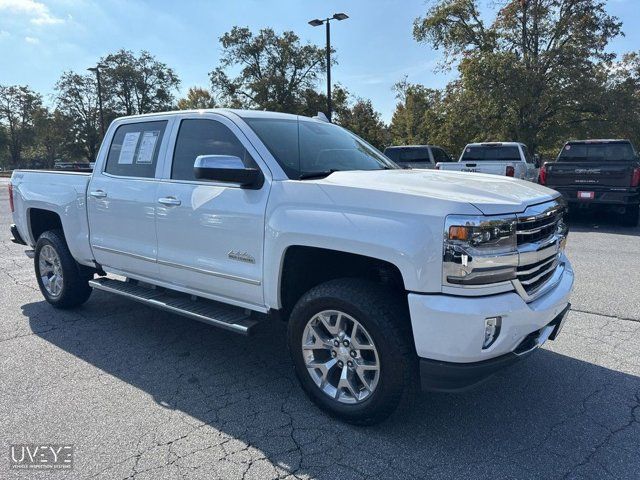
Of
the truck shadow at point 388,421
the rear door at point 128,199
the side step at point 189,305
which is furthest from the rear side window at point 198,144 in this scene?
the truck shadow at point 388,421

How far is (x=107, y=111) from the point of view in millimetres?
44219

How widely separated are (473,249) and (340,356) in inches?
42.7

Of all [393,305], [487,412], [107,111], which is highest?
[107,111]

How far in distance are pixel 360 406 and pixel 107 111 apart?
47500 millimetres

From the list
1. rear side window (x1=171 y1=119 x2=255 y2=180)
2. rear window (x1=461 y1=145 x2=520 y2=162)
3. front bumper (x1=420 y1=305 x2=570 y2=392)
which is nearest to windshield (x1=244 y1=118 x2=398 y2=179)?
rear side window (x1=171 y1=119 x2=255 y2=180)

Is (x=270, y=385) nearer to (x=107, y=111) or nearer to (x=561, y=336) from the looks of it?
(x=561, y=336)

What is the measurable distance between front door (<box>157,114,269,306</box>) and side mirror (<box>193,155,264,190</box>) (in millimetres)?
151

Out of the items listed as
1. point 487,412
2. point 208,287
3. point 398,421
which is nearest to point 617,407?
point 487,412

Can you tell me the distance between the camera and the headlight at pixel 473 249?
2.51 m

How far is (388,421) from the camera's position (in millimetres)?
3037

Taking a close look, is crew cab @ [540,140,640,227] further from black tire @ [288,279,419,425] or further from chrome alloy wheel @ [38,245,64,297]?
chrome alloy wheel @ [38,245,64,297]

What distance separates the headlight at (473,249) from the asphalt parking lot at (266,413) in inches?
40.8

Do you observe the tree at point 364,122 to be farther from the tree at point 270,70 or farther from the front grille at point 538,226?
the front grille at point 538,226

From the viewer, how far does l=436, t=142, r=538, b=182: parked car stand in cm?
1286
